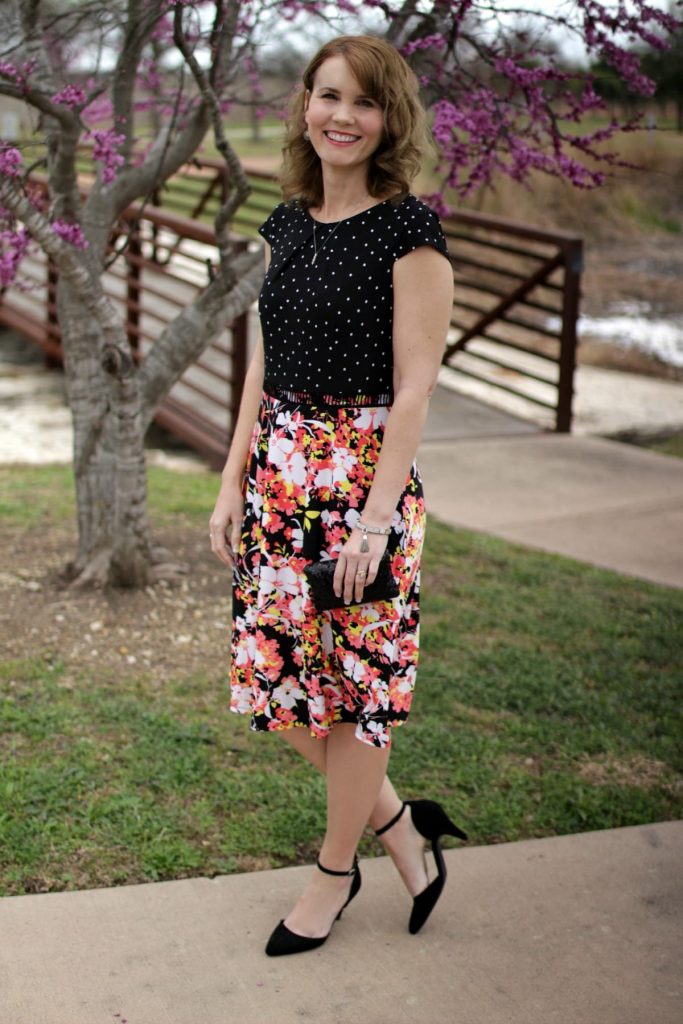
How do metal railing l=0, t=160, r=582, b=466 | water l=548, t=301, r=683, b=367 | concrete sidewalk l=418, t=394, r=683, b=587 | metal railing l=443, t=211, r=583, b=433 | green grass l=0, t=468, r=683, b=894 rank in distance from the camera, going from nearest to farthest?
green grass l=0, t=468, r=683, b=894, concrete sidewalk l=418, t=394, r=683, b=587, metal railing l=0, t=160, r=582, b=466, metal railing l=443, t=211, r=583, b=433, water l=548, t=301, r=683, b=367

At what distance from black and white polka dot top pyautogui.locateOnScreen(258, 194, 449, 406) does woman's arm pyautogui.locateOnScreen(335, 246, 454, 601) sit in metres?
0.04

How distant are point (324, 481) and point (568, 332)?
612cm

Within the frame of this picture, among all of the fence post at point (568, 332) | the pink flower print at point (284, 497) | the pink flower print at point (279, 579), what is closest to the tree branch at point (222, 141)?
the pink flower print at point (284, 497)

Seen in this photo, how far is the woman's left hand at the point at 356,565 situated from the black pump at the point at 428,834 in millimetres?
655

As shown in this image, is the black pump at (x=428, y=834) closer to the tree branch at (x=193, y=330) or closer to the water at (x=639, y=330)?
the tree branch at (x=193, y=330)

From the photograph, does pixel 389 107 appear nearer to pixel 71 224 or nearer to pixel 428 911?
pixel 428 911

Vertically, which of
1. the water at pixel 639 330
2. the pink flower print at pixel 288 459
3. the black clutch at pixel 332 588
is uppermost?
the pink flower print at pixel 288 459

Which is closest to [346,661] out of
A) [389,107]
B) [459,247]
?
[389,107]

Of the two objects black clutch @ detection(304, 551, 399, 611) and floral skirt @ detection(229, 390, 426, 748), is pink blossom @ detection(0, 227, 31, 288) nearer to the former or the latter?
floral skirt @ detection(229, 390, 426, 748)

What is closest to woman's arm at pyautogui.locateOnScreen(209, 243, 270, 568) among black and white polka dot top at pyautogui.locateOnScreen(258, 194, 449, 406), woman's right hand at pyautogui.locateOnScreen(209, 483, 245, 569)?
woman's right hand at pyautogui.locateOnScreen(209, 483, 245, 569)

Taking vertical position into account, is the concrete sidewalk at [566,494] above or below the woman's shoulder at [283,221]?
below

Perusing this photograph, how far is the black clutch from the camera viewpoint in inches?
96.7

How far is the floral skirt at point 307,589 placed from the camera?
8.32ft

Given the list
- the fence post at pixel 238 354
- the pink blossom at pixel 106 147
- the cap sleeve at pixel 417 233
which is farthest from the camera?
the fence post at pixel 238 354
